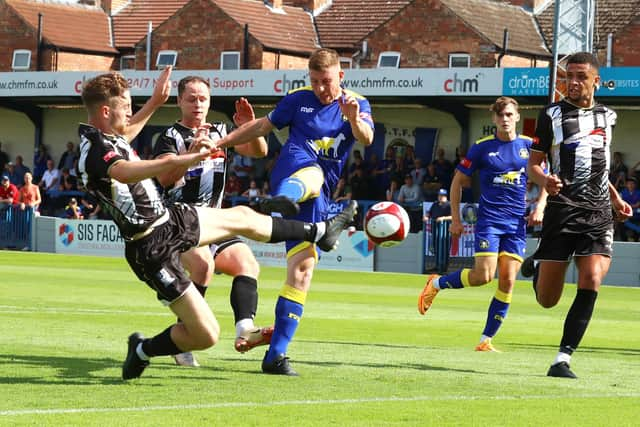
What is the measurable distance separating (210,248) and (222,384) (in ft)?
5.92

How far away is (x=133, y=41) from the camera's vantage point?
56.3 metres

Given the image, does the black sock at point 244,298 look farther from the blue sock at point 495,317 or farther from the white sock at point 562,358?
the blue sock at point 495,317

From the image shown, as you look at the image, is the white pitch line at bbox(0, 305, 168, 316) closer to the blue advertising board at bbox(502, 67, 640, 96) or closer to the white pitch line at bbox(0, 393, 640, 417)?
the white pitch line at bbox(0, 393, 640, 417)

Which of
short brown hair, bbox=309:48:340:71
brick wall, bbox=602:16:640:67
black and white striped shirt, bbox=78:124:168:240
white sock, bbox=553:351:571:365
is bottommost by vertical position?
white sock, bbox=553:351:571:365

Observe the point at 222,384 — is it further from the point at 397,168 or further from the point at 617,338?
the point at 397,168

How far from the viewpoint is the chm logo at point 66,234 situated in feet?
107

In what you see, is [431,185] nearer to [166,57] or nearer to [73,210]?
[73,210]

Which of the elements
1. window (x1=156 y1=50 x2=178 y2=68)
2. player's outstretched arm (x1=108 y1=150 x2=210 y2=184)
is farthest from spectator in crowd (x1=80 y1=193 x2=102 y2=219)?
player's outstretched arm (x1=108 y1=150 x2=210 y2=184)

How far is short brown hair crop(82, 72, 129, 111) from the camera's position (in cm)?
760

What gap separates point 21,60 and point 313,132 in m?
49.1

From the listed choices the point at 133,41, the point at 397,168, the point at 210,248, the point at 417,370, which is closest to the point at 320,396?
the point at 417,370

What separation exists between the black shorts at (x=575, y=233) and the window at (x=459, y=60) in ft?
131

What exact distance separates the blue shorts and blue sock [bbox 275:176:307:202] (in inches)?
144

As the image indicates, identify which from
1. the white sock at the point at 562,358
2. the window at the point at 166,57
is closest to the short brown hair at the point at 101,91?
the white sock at the point at 562,358
